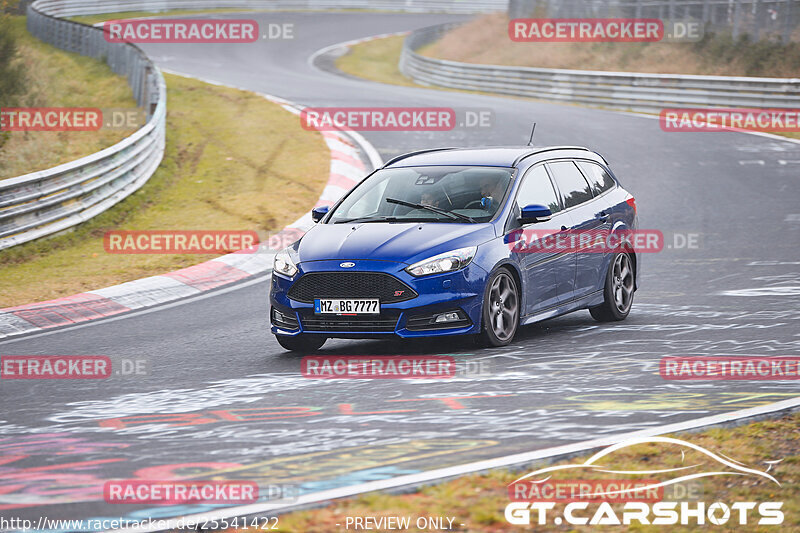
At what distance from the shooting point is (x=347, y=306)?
9078mm

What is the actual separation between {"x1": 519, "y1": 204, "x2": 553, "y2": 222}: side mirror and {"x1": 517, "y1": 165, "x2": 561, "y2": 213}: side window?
216mm

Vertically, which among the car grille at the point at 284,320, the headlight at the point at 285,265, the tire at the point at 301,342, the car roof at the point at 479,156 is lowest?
the tire at the point at 301,342

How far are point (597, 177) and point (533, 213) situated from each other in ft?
6.43

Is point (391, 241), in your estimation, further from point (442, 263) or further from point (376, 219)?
point (376, 219)

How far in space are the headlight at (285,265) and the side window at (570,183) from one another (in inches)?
105

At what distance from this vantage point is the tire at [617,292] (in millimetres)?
10977

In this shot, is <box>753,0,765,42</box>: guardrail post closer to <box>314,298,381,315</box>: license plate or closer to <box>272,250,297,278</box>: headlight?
<box>272,250,297,278</box>: headlight

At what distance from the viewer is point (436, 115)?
87.5 ft

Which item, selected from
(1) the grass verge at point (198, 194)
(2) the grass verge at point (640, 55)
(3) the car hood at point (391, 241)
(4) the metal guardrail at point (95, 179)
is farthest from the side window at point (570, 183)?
(2) the grass verge at point (640, 55)

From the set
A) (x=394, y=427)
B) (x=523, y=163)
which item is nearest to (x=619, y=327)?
(x=523, y=163)

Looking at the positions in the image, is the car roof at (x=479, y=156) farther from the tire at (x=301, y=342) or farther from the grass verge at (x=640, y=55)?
the grass verge at (x=640, y=55)

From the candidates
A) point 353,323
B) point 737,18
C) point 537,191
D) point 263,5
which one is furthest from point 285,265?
point 263,5

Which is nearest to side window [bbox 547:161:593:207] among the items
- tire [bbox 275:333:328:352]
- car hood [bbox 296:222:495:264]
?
car hood [bbox 296:222:495:264]

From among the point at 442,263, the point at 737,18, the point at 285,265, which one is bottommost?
the point at 737,18
